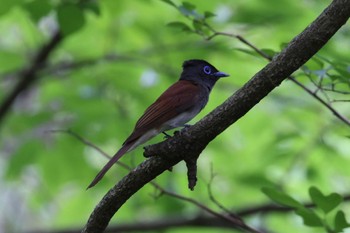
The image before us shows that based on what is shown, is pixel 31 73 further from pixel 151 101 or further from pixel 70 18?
pixel 70 18

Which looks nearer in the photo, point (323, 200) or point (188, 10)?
point (323, 200)

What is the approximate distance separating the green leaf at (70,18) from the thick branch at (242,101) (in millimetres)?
1721

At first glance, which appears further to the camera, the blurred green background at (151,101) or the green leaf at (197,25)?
the blurred green background at (151,101)

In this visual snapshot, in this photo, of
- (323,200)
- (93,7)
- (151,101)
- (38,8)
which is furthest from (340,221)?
(151,101)

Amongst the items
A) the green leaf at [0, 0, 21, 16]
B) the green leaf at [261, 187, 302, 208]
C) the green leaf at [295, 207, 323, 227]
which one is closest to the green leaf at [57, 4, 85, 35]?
the green leaf at [0, 0, 21, 16]

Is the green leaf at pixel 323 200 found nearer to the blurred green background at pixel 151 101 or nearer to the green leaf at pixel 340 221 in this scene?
the green leaf at pixel 340 221

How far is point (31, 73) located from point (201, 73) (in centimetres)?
232

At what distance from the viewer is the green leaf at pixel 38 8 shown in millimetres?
4446

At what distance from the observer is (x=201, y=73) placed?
182 inches

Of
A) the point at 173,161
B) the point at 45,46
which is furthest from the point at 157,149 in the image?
the point at 45,46

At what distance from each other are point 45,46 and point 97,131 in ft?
3.90

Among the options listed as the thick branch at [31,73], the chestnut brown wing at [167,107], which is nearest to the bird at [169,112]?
the chestnut brown wing at [167,107]

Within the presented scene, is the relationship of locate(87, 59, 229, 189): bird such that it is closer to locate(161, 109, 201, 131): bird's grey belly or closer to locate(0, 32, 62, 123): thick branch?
locate(161, 109, 201, 131): bird's grey belly

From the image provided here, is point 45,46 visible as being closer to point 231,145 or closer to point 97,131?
point 97,131
